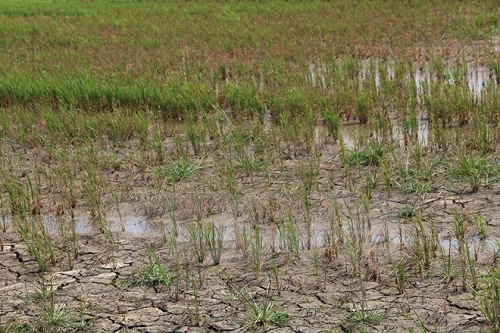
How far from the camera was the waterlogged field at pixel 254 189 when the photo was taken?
12.0 ft

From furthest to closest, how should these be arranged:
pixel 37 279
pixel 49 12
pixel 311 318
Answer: pixel 49 12
pixel 37 279
pixel 311 318

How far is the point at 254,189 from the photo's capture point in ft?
17.6

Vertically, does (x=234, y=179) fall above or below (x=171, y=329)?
above

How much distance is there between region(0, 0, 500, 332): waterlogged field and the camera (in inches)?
145

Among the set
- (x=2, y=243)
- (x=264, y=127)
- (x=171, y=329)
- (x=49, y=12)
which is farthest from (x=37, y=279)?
(x=49, y=12)

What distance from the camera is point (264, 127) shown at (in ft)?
22.1

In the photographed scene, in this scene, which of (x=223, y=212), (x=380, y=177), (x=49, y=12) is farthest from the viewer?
(x=49, y=12)

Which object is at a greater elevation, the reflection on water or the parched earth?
the reflection on water

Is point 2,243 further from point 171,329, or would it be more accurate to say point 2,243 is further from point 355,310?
point 355,310

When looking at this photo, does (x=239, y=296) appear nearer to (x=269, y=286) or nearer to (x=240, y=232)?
(x=269, y=286)

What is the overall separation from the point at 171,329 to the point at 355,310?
2.67 ft

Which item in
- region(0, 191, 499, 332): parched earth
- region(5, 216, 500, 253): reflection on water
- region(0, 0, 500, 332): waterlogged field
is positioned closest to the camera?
region(0, 191, 499, 332): parched earth

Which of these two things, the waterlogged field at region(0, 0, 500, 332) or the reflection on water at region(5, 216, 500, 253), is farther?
the reflection on water at region(5, 216, 500, 253)

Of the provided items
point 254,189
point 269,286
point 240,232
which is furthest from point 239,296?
point 254,189
